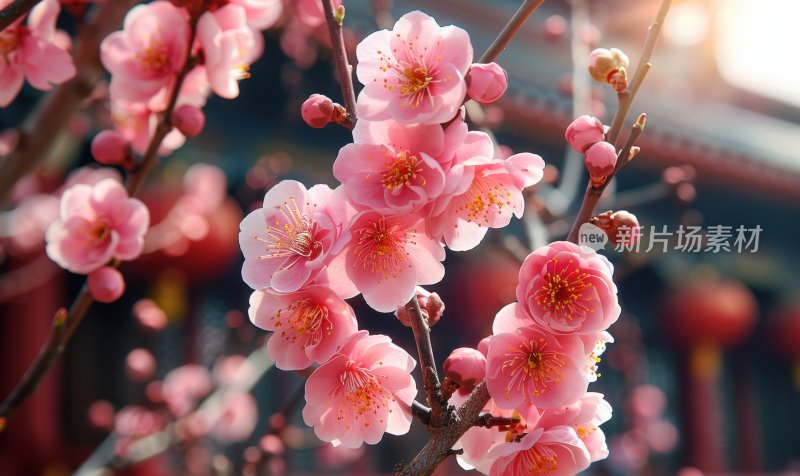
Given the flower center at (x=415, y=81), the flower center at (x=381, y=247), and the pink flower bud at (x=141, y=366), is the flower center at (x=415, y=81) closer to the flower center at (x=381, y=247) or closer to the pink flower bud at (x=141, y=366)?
the flower center at (x=381, y=247)

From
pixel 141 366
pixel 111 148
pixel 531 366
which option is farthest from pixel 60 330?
pixel 141 366

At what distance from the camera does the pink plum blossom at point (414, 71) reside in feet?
2.66

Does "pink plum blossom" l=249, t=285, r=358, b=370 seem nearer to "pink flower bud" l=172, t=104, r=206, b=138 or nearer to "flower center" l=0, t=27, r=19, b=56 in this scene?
"pink flower bud" l=172, t=104, r=206, b=138

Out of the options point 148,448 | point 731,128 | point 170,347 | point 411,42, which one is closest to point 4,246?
point 170,347

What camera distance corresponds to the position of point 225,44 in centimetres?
121

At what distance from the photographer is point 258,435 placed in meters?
4.21

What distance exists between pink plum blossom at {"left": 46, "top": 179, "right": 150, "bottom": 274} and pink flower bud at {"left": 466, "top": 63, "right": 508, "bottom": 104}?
691mm

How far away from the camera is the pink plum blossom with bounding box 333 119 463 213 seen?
795mm

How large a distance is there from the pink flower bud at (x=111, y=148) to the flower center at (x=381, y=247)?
68 centimetres

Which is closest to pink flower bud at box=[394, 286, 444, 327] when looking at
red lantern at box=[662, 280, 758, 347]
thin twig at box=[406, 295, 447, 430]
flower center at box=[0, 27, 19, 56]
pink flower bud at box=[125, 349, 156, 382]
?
thin twig at box=[406, 295, 447, 430]

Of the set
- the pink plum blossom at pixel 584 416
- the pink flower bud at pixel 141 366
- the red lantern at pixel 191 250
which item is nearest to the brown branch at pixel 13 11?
the pink plum blossom at pixel 584 416

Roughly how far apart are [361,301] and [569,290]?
11.7 ft

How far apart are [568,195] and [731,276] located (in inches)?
162

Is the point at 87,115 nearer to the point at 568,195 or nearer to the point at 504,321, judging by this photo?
the point at 568,195
